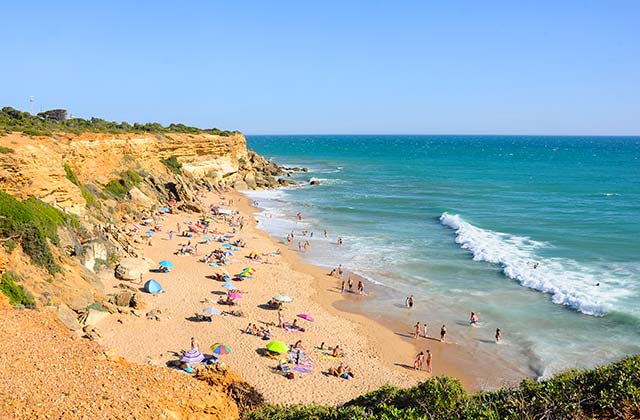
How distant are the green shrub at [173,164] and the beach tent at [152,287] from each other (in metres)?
32.0

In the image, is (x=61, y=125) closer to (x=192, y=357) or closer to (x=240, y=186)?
(x=240, y=186)

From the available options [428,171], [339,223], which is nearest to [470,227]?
[339,223]

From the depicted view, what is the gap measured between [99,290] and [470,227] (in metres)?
30.1

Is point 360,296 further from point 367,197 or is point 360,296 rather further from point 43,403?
point 367,197

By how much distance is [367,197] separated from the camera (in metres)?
A: 61.1

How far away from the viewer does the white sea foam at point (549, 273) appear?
2601 cm

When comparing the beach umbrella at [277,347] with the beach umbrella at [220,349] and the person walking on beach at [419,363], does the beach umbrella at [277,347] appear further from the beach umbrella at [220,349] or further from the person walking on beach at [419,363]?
the person walking on beach at [419,363]

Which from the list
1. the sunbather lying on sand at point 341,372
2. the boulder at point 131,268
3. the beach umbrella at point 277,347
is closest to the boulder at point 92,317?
the boulder at point 131,268

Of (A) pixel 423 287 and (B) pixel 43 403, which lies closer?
(B) pixel 43 403

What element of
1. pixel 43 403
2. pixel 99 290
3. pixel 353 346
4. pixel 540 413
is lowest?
pixel 353 346

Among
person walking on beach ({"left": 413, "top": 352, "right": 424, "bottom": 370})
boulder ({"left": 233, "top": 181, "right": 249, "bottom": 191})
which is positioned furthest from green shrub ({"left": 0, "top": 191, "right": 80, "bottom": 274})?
boulder ({"left": 233, "top": 181, "right": 249, "bottom": 191})

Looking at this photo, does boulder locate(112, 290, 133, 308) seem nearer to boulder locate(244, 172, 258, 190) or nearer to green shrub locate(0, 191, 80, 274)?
green shrub locate(0, 191, 80, 274)

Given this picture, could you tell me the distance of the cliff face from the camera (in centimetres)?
2420

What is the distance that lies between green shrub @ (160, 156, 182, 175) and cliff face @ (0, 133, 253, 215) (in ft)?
1.52
